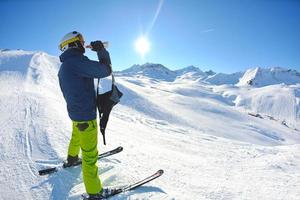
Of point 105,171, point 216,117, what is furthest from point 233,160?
point 216,117

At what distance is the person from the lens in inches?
180

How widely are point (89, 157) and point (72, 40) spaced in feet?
6.42

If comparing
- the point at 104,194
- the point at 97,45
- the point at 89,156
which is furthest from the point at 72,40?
the point at 104,194

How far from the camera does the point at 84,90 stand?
470cm

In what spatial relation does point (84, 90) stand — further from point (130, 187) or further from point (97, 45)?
point (130, 187)

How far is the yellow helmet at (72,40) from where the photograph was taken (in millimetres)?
4750

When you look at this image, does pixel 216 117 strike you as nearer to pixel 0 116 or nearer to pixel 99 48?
pixel 0 116

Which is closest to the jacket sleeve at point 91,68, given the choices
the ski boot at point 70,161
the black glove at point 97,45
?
the black glove at point 97,45

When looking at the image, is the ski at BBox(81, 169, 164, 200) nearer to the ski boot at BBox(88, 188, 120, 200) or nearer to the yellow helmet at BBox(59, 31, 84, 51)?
the ski boot at BBox(88, 188, 120, 200)

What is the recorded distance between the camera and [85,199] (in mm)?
4730

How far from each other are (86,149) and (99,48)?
5.52ft

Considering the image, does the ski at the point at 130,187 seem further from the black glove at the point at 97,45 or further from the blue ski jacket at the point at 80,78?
the black glove at the point at 97,45

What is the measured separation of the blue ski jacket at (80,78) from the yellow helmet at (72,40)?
10 centimetres

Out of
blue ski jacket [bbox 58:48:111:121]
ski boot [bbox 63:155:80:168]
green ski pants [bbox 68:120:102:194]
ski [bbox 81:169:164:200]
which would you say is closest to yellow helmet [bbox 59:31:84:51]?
blue ski jacket [bbox 58:48:111:121]
